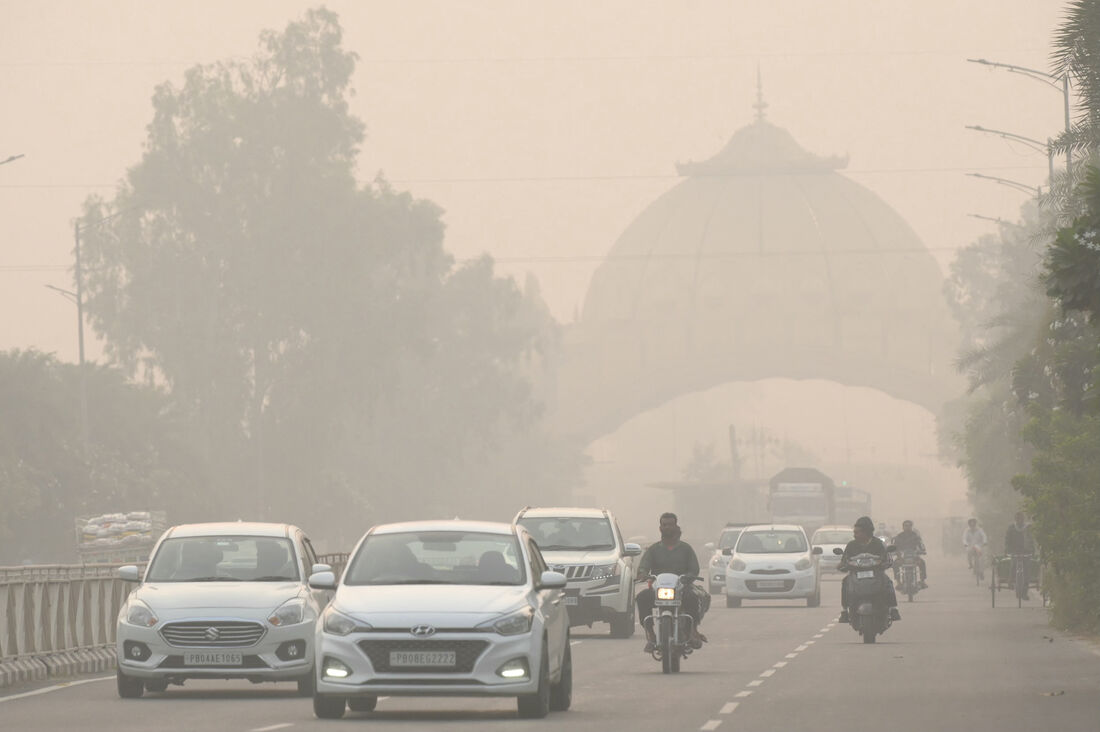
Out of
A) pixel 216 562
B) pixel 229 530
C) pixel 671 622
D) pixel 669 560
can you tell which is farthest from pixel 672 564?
pixel 216 562

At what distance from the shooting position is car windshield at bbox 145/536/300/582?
69.5ft

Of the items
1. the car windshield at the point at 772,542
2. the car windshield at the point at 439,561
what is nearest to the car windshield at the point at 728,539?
the car windshield at the point at 772,542

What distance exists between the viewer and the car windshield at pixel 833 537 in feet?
217

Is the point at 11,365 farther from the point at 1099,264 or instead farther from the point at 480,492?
the point at 1099,264

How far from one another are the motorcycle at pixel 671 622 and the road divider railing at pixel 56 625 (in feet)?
19.6

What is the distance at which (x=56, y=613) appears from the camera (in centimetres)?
2491

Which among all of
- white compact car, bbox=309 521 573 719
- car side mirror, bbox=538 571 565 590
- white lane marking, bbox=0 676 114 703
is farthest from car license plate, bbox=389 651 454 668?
white lane marking, bbox=0 676 114 703

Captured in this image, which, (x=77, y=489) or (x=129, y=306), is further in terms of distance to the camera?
(x=129, y=306)

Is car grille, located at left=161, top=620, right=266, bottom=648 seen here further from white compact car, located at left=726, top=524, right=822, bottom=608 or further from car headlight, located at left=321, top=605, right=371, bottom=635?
white compact car, located at left=726, top=524, right=822, bottom=608

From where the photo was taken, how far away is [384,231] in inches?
3324

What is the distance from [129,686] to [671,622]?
5.84m

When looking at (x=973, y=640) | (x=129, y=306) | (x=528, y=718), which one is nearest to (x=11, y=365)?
(x=129, y=306)

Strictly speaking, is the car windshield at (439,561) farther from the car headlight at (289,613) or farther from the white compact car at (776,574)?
the white compact car at (776,574)

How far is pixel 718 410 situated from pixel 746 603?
5652 inches
